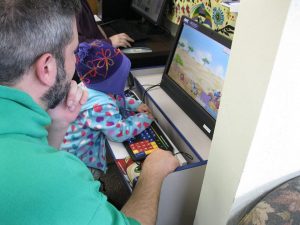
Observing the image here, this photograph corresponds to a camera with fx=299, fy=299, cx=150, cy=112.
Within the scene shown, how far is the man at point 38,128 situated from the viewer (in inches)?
21.5

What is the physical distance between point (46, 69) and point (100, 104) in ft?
1.57

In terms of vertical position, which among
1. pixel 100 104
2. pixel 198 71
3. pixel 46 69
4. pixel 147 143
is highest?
pixel 46 69

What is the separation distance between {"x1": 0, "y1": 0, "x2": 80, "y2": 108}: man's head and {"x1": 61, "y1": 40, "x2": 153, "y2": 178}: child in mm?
407

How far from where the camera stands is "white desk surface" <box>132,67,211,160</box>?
1.18 m

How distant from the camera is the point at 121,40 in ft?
5.92

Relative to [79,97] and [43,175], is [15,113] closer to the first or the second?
[43,175]

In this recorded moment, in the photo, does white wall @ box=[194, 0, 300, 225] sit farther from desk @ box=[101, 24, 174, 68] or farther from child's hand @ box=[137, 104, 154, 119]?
desk @ box=[101, 24, 174, 68]

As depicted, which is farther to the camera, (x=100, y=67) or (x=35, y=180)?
(x=100, y=67)

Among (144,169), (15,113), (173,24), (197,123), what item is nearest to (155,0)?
(173,24)

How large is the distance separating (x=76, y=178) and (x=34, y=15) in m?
0.39

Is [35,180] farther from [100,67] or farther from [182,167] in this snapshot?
[100,67]

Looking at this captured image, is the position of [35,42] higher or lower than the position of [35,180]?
higher

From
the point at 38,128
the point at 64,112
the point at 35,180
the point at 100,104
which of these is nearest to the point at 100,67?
the point at 100,104

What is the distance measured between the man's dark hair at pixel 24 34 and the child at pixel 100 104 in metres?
0.46
